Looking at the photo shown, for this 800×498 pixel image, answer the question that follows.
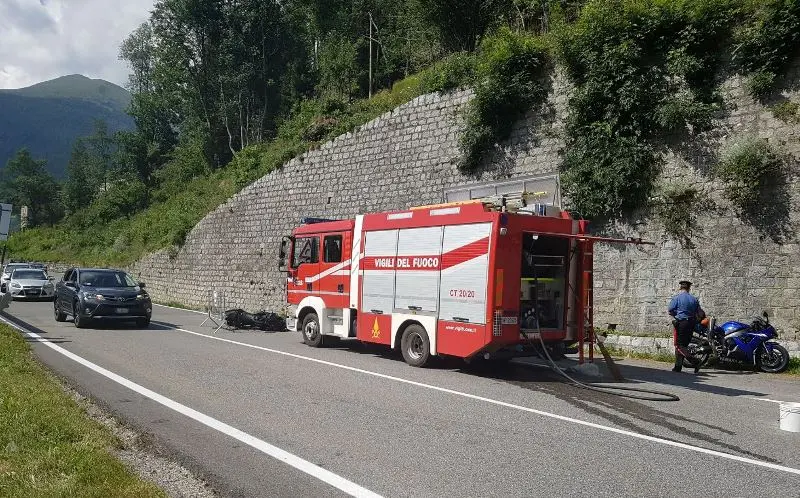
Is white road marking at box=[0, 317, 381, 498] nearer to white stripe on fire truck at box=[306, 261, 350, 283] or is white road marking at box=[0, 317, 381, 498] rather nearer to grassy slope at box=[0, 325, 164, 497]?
grassy slope at box=[0, 325, 164, 497]

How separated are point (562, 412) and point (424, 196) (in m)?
13.7

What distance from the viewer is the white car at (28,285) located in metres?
27.9

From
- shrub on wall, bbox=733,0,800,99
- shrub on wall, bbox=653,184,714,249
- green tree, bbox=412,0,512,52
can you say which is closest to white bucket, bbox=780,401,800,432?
shrub on wall, bbox=653,184,714,249

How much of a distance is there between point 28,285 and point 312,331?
63.9ft

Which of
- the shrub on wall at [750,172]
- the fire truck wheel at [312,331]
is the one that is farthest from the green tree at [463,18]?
the fire truck wheel at [312,331]

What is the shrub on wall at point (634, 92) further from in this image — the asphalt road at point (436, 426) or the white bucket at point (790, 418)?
Answer: the white bucket at point (790, 418)

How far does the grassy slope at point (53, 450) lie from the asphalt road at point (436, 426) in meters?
0.63

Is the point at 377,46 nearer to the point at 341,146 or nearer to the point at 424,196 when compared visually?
the point at 341,146

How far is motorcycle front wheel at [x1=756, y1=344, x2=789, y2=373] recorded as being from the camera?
1192 cm

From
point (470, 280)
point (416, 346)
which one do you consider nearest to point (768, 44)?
point (470, 280)

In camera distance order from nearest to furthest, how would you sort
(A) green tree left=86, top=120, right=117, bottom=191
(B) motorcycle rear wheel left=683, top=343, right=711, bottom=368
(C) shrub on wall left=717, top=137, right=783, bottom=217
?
1. (B) motorcycle rear wheel left=683, top=343, right=711, bottom=368
2. (C) shrub on wall left=717, top=137, right=783, bottom=217
3. (A) green tree left=86, top=120, right=117, bottom=191

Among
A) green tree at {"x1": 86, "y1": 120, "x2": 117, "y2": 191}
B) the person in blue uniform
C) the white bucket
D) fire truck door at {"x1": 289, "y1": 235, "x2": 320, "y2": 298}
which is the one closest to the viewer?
the white bucket

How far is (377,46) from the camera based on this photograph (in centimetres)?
3481

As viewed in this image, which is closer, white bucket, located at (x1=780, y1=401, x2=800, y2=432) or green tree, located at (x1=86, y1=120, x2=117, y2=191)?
white bucket, located at (x1=780, y1=401, x2=800, y2=432)
